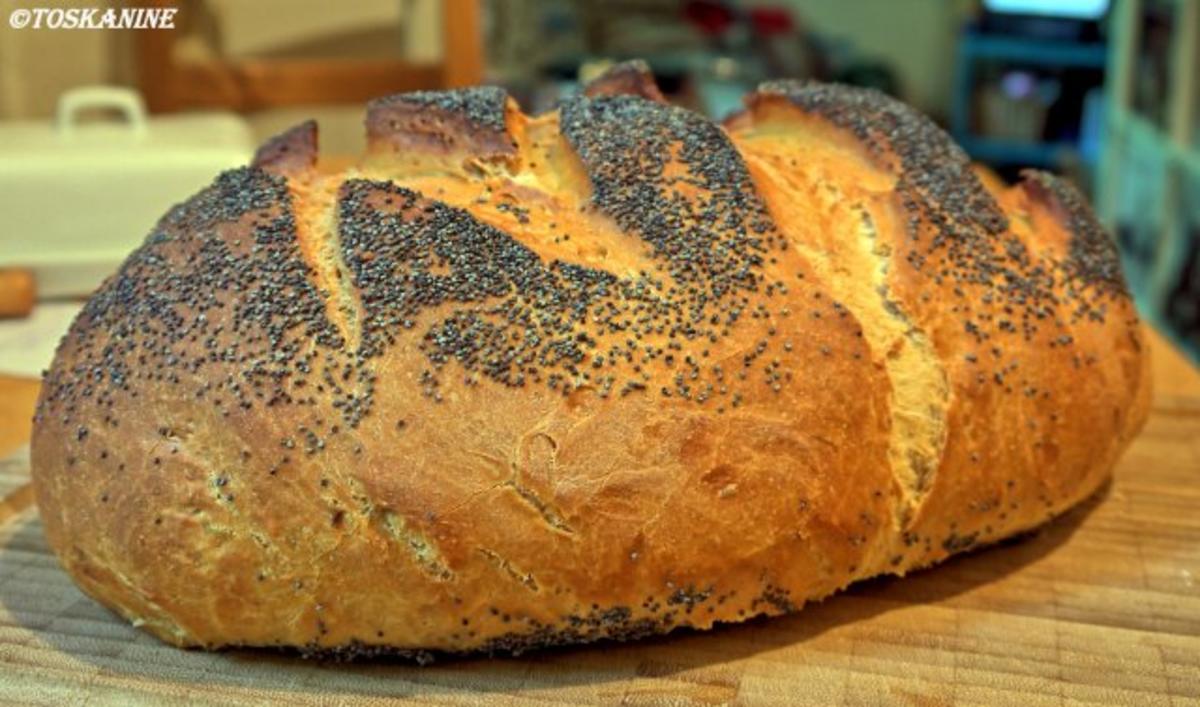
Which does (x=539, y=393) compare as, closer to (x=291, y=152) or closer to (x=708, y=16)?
(x=291, y=152)

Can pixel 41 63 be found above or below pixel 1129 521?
above

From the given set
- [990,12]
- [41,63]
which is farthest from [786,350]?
[990,12]

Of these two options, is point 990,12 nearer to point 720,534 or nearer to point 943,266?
point 943,266

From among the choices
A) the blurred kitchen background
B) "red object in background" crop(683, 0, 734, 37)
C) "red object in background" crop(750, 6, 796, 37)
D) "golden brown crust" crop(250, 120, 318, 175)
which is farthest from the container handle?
"red object in background" crop(750, 6, 796, 37)

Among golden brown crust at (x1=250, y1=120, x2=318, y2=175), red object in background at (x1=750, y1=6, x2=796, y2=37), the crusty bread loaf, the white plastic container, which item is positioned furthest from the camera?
red object in background at (x1=750, y1=6, x2=796, y2=37)

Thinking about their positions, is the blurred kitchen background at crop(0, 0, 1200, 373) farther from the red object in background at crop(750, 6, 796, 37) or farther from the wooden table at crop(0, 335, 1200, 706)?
the wooden table at crop(0, 335, 1200, 706)

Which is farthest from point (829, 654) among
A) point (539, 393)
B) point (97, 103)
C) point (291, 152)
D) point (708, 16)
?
point (708, 16)
